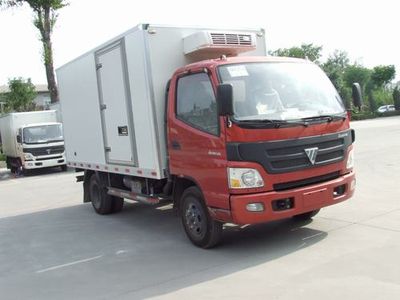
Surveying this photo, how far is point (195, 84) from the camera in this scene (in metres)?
6.61

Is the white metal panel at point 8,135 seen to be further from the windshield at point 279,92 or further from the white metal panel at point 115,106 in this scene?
the windshield at point 279,92

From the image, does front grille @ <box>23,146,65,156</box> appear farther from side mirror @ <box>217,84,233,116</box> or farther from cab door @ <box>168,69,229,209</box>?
side mirror @ <box>217,84,233,116</box>

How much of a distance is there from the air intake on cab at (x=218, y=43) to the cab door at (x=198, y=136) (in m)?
0.63

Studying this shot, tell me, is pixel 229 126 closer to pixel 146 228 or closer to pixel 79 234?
pixel 146 228

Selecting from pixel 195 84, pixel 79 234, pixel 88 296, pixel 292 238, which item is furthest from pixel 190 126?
pixel 79 234

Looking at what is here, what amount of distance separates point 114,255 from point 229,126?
2472 millimetres

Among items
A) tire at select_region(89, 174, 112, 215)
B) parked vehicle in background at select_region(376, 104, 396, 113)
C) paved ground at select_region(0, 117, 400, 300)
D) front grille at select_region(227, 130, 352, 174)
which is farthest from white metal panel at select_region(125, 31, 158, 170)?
parked vehicle in background at select_region(376, 104, 396, 113)

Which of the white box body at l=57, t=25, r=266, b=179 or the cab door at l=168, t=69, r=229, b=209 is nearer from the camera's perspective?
the cab door at l=168, t=69, r=229, b=209

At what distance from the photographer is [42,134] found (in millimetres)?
21828

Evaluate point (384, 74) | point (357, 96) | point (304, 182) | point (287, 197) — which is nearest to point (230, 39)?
point (357, 96)

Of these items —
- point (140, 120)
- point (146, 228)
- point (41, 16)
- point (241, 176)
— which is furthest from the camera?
point (41, 16)

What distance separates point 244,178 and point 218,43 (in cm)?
228

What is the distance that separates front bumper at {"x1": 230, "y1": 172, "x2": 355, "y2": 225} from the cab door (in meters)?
0.20

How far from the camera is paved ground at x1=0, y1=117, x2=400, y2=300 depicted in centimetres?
511
